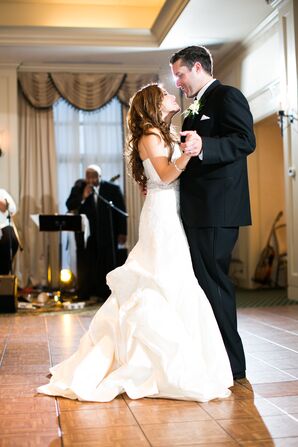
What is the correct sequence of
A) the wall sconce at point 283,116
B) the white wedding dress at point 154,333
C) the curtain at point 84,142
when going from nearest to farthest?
the white wedding dress at point 154,333 → the wall sconce at point 283,116 → the curtain at point 84,142

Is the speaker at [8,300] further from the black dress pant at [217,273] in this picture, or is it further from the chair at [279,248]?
the black dress pant at [217,273]

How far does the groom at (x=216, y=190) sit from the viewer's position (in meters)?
3.21

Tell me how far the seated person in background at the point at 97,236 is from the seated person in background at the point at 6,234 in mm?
938

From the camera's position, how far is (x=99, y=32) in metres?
8.98

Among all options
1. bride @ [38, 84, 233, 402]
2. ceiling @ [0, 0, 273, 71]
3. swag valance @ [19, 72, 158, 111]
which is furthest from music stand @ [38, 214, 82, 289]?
bride @ [38, 84, 233, 402]

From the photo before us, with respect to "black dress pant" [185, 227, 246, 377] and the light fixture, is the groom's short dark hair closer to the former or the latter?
"black dress pant" [185, 227, 246, 377]

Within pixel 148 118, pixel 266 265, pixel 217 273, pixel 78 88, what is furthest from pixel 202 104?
pixel 78 88

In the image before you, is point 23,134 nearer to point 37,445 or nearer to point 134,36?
point 134,36

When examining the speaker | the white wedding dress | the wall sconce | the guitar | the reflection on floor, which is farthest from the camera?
the guitar

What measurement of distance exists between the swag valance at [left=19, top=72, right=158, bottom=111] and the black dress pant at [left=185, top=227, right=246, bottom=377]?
23.7ft

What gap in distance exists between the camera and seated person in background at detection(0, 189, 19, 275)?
799 cm

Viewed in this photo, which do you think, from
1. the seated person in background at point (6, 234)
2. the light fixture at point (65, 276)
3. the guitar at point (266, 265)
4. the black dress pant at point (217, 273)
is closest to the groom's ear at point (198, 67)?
the black dress pant at point (217, 273)

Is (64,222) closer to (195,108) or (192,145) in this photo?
(195,108)

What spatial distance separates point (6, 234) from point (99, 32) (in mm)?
3126
